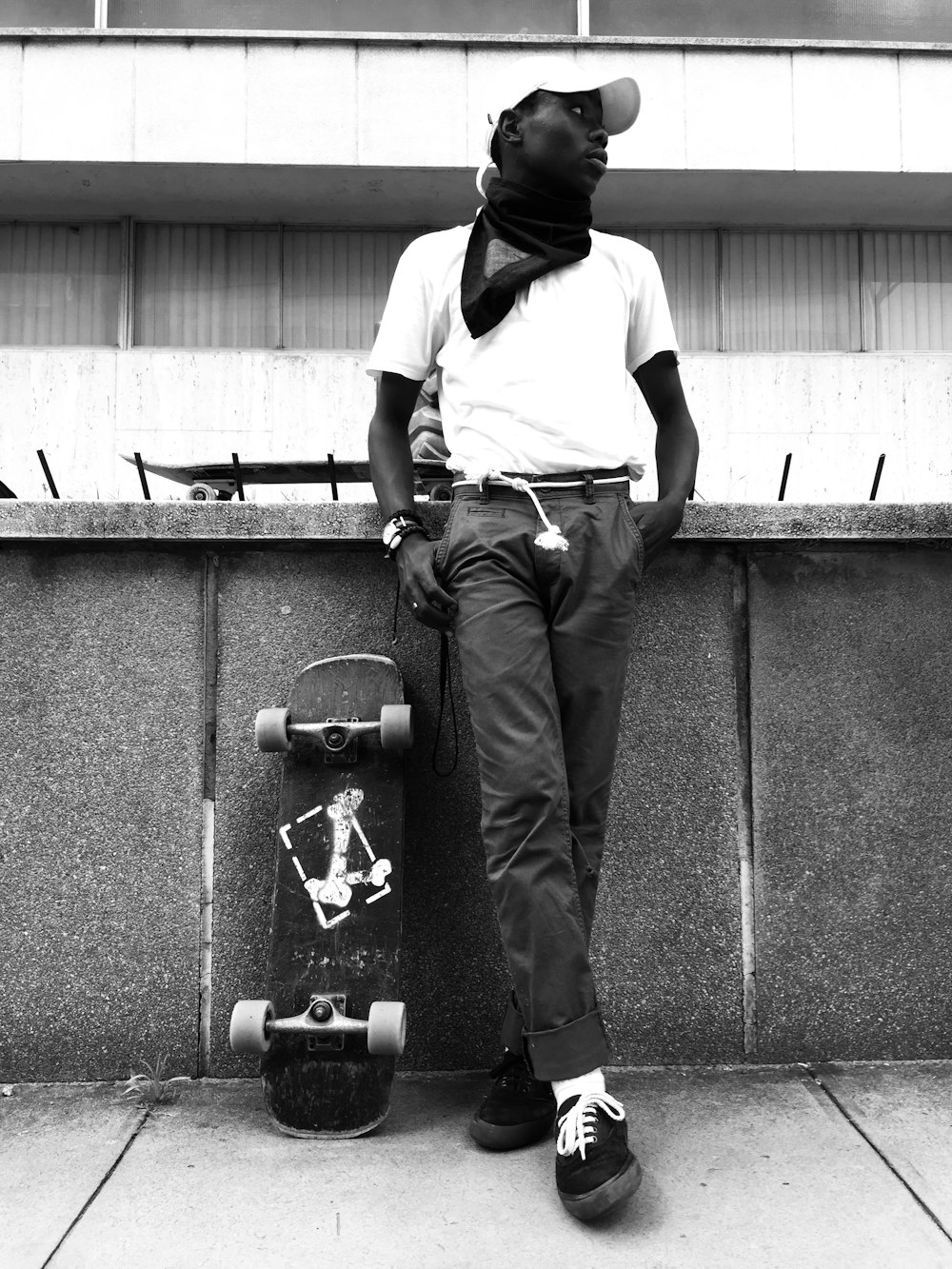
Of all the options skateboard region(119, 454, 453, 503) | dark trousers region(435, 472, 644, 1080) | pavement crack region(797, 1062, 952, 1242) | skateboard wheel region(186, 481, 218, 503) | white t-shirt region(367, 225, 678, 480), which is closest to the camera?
pavement crack region(797, 1062, 952, 1242)

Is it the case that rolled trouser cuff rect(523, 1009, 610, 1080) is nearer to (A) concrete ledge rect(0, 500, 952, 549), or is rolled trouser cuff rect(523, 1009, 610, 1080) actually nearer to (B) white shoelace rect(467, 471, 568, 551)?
(B) white shoelace rect(467, 471, 568, 551)

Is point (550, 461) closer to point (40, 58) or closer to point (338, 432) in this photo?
point (338, 432)

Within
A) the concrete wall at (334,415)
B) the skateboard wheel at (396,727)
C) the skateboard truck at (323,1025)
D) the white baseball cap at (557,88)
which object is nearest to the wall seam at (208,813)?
the skateboard truck at (323,1025)

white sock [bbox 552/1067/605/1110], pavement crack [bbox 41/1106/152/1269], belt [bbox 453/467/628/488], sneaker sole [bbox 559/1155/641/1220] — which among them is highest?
belt [bbox 453/467/628/488]

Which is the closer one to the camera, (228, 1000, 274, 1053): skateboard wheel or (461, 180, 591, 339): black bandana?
(228, 1000, 274, 1053): skateboard wheel

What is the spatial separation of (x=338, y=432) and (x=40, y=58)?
476 centimetres

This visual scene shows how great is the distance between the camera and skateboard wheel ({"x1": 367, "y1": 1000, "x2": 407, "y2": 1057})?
2609 millimetres

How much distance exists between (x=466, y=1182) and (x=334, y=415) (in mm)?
9998

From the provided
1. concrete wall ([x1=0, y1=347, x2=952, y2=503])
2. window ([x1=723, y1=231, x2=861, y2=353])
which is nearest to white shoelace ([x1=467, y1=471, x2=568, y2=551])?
concrete wall ([x1=0, y1=347, x2=952, y2=503])

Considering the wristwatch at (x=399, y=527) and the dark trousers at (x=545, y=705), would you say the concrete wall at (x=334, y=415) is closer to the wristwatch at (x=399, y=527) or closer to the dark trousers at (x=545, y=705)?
the wristwatch at (x=399, y=527)

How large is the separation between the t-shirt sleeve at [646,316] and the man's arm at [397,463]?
1.99 feet

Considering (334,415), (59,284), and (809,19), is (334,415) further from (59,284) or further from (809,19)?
(809,19)

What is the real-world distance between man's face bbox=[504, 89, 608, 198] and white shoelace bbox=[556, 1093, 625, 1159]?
2162 millimetres

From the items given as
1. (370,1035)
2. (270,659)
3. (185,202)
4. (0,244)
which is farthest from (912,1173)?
(0,244)
